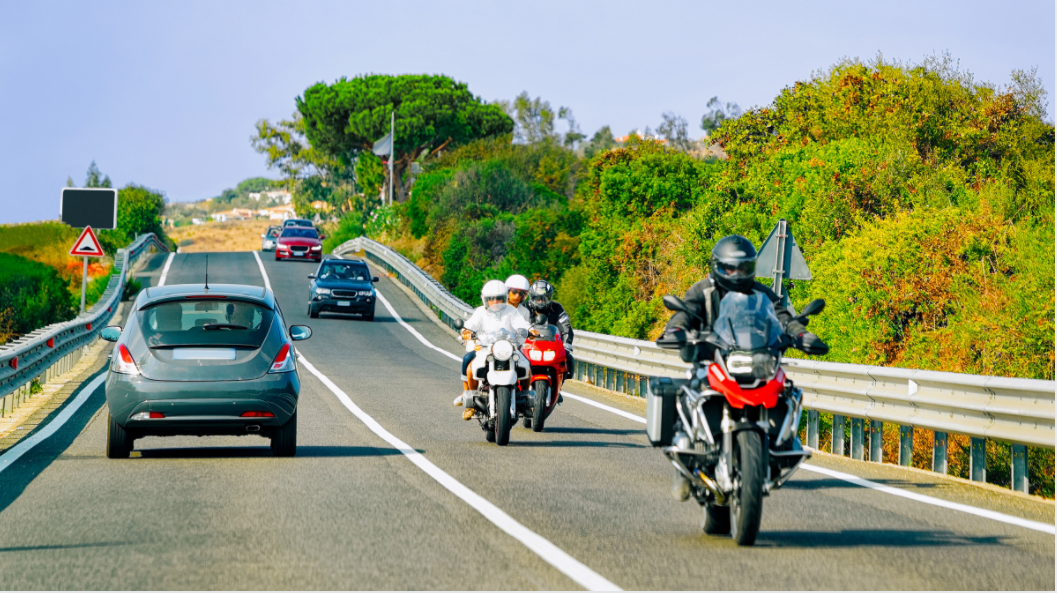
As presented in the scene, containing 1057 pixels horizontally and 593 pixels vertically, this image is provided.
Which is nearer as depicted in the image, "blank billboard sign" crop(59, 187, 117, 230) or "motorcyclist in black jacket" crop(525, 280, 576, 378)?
"motorcyclist in black jacket" crop(525, 280, 576, 378)

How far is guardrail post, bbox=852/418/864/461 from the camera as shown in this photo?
43.3ft

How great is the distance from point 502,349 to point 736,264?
516 cm

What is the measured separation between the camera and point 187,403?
11102 millimetres

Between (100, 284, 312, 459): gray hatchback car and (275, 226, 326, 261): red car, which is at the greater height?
(275, 226, 326, 261): red car

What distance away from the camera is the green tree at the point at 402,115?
81.9 m

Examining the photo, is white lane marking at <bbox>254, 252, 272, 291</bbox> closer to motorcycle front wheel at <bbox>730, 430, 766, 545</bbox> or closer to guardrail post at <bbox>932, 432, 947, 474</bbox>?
guardrail post at <bbox>932, 432, 947, 474</bbox>

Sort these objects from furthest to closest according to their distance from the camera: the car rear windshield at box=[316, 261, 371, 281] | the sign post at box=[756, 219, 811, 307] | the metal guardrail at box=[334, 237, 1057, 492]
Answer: the car rear windshield at box=[316, 261, 371, 281] < the sign post at box=[756, 219, 811, 307] < the metal guardrail at box=[334, 237, 1057, 492]

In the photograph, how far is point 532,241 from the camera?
60625 millimetres

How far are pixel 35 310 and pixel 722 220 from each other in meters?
20.9

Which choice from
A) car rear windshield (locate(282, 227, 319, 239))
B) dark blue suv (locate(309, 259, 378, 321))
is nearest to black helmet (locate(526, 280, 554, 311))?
→ dark blue suv (locate(309, 259, 378, 321))

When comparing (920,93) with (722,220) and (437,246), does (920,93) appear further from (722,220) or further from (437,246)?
(437,246)

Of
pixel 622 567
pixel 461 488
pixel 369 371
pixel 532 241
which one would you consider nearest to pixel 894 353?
pixel 369 371

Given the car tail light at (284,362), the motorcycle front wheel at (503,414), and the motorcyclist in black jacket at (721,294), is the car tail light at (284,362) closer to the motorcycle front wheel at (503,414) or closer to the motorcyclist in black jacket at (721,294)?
the motorcycle front wheel at (503,414)

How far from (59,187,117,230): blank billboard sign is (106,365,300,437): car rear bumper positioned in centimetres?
2259
